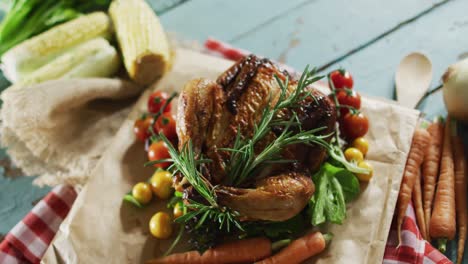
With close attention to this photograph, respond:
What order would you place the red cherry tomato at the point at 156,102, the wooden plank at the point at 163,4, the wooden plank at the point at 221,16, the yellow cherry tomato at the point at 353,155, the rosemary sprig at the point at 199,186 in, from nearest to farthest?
the rosemary sprig at the point at 199,186
the yellow cherry tomato at the point at 353,155
the red cherry tomato at the point at 156,102
the wooden plank at the point at 221,16
the wooden plank at the point at 163,4

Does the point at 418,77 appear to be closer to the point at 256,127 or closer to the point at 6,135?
the point at 256,127

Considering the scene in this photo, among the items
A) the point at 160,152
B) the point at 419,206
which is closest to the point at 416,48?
the point at 419,206

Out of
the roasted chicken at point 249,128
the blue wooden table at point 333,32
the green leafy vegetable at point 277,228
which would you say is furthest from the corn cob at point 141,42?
the green leafy vegetable at point 277,228

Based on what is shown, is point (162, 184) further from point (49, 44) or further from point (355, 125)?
point (49, 44)

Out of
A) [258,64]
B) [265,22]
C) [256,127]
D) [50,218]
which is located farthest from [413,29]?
[50,218]

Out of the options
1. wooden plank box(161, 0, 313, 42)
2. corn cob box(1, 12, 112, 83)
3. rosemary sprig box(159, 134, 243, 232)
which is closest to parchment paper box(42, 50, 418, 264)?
rosemary sprig box(159, 134, 243, 232)

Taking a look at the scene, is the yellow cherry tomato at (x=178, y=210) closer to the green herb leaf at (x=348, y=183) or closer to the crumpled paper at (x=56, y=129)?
the crumpled paper at (x=56, y=129)
